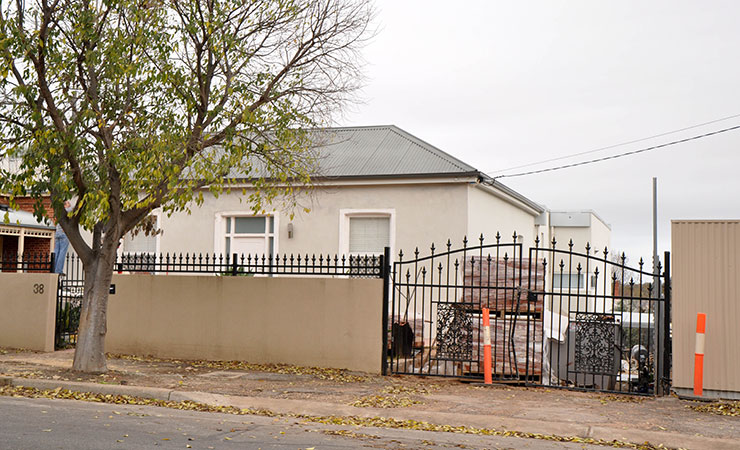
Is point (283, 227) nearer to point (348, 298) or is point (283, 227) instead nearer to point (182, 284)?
point (182, 284)

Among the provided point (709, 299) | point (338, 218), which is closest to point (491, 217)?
point (338, 218)

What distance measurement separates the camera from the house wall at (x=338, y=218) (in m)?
17.8

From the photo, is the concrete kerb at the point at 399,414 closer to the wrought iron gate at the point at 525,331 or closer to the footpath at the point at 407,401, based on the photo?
the footpath at the point at 407,401

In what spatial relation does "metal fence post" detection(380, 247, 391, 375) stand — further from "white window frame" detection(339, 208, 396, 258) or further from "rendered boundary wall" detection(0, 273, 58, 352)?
"rendered boundary wall" detection(0, 273, 58, 352)

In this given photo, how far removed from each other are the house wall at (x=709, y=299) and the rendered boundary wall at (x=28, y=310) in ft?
36.4

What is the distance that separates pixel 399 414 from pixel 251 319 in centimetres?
487

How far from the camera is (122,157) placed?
10359mm

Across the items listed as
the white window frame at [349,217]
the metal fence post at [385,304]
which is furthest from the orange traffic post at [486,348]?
the white window frame at [349,217]

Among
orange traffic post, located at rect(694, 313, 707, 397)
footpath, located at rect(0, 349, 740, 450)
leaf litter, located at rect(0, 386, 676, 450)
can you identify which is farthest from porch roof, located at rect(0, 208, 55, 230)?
orange traffic post, located at rect(694, 313, 707, 397)

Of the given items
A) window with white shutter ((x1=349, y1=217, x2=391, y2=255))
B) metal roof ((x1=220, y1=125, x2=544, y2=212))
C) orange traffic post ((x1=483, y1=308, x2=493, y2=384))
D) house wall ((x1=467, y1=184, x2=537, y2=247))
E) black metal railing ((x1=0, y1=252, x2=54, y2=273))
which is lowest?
orange traffic post ((x1=483, y1=308, x2=493, y2=384))

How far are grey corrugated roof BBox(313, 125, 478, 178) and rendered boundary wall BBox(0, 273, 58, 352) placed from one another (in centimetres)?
628

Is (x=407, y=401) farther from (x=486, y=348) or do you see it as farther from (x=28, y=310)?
(x=28, y=310)

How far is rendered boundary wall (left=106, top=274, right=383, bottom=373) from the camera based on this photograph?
12.3 meters

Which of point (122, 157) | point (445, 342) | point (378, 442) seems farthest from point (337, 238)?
point (378, 442)
